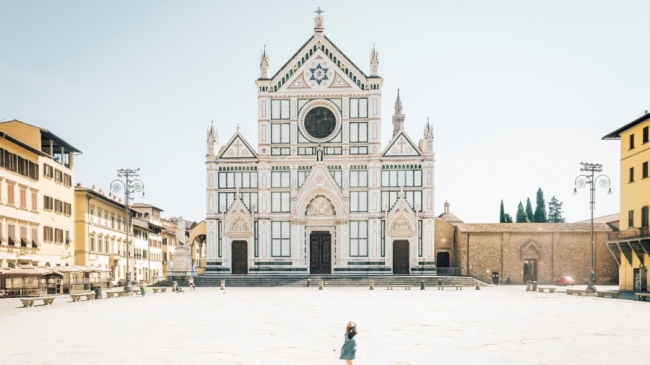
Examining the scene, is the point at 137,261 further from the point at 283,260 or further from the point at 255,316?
the point at 255,316

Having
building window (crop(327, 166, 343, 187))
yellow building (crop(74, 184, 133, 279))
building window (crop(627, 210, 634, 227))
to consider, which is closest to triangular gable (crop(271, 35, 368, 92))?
building window (crop(327, 166, 343, 187))

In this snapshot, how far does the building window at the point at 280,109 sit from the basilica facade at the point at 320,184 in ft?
0.30

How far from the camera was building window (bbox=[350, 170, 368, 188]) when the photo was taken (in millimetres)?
57000

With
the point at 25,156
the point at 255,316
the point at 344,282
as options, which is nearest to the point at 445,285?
the point at 344,282

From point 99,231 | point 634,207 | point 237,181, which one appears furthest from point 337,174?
point 634,207

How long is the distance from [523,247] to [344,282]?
57.8 feet

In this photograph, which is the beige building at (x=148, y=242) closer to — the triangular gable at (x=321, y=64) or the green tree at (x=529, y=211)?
the triangular gable at (x=321, y=64)

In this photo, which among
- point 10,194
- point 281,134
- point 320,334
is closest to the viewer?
point 320,334

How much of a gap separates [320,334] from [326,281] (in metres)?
33.7

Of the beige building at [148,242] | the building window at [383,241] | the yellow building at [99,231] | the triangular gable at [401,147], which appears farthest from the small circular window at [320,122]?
the beige building at [148,242]

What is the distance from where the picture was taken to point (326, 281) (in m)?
53.0

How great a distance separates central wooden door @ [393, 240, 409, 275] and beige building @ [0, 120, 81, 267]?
2766 centimetres

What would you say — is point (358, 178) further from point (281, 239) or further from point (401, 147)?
point (281, 239)

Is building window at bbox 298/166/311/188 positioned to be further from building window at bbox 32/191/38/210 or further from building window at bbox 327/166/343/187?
building window at bbox 32/191/38/210
